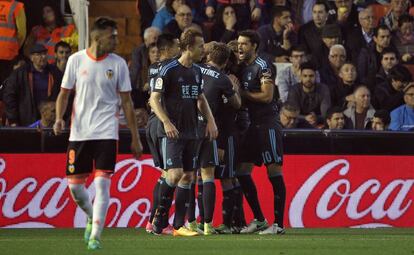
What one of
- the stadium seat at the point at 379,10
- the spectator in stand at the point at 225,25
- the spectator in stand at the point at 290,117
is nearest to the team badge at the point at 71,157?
the spectator in stand at the point at 290,117

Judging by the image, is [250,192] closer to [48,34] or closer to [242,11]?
[48,34]

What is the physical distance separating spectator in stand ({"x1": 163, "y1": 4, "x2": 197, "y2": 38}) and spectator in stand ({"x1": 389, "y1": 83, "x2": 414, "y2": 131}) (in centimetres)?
360

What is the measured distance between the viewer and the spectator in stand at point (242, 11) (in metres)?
20.9

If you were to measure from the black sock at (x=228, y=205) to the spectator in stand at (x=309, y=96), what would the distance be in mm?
4251

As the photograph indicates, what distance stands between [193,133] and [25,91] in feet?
16.6

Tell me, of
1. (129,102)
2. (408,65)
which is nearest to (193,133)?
(129,102)

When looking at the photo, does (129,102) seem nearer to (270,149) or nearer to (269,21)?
(270,149)

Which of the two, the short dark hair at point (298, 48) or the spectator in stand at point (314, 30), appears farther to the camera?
the spectator in stand at point (314, 30)

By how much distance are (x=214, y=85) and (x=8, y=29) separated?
599 cm

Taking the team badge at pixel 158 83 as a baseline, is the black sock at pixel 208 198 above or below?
below

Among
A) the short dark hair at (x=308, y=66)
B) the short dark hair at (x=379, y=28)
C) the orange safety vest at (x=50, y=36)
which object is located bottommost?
the short dark hair at (x=308, y=66)

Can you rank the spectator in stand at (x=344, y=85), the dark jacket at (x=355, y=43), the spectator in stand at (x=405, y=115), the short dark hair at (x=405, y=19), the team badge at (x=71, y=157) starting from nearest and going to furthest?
the team badge at (x=71, y=157) → the spectator in stand at (x=405, y=115) → the spectator in stand at (x=344, y=85) → the dark jacket at (x=355, y=43) → the short dark hair at (x=405, y=19)

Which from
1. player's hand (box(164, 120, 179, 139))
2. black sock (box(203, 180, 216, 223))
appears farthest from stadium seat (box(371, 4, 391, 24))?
player's hand (box(164, 120, 179, 139))

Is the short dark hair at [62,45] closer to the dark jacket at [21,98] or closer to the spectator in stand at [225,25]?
the dark jacket at [21,98]
